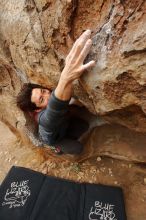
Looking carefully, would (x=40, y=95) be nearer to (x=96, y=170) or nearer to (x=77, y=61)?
(x=77, y=61)

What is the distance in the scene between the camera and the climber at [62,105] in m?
1.19

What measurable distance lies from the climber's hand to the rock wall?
0.05 m

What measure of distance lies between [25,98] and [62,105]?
0.78 meters

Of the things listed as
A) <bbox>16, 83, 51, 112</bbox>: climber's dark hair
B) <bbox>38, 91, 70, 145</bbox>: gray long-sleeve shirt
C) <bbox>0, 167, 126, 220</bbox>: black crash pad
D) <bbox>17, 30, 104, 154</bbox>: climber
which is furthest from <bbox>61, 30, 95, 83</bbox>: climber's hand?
<bbox>0, 167, 126, 220</bbox>: black crash pad

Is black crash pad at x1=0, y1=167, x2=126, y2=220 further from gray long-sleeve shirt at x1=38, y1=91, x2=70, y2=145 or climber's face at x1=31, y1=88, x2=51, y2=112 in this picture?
climber's face at x1=31, y1=88, x2=51, y2=112

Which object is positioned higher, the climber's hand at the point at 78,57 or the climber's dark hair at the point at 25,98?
the climber's hand at the point at 78,57

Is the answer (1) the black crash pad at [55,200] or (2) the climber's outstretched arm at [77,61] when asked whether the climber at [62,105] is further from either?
(1) the black crash pad at [55,200]

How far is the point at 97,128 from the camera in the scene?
7.21 feet

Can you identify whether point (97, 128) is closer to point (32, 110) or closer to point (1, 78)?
point (32, 110)

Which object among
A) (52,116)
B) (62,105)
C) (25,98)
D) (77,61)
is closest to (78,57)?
(77,61)

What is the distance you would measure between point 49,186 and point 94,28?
144 centimetres

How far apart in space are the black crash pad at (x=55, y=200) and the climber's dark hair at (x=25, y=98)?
0.62 m

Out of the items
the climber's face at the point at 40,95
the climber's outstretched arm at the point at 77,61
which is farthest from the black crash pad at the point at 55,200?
the climber's outstretched arm at the point at 77,61

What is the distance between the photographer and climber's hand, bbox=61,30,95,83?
1.17 meters
